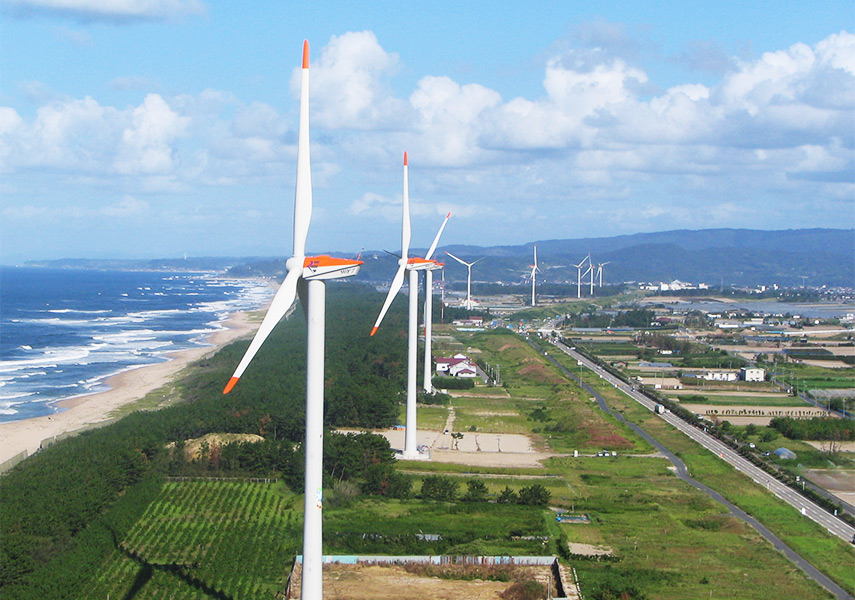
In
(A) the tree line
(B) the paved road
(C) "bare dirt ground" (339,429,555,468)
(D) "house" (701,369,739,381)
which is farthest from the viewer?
(D) "house" (701,369,739,381)

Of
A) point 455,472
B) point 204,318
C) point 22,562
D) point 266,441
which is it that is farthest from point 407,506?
point 204,318

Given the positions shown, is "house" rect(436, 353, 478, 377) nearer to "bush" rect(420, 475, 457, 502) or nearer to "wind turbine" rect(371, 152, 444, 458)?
"wind turbine" rect(371, 152, 444, 458)

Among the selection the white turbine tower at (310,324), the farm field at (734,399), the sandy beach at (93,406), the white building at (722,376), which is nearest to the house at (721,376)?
the white building at (722,376)

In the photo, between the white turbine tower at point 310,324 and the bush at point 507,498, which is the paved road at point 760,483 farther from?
the white turbine tower at point 310,324

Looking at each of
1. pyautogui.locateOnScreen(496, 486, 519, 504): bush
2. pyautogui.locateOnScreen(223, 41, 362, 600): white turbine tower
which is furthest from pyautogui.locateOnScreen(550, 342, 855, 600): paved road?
pyautogui.locateOnScreen(223, 41, 362, 600): white turbine tower

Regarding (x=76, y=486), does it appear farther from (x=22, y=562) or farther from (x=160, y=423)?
(x=160, y=423)

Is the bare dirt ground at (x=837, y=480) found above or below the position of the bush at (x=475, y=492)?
below
